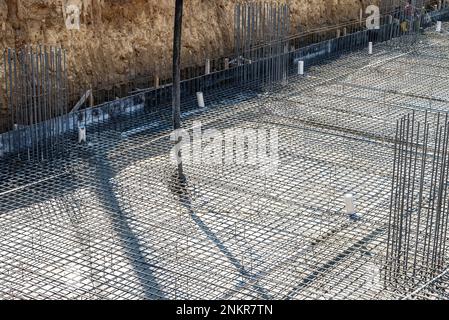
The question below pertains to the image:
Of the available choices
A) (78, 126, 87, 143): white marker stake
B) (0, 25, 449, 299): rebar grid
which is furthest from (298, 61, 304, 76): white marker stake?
(78, 126, 87, 143): white marker stake

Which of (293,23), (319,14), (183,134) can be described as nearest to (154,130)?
(183,134)

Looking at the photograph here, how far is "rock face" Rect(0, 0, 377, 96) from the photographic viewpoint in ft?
28.6

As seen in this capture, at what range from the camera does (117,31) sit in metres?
9.81

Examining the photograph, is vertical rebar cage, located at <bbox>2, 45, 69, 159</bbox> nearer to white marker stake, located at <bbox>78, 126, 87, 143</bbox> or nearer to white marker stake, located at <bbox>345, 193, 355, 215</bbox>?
white marker stake, located at <bbox>78, 126, 87, 143</bbox>

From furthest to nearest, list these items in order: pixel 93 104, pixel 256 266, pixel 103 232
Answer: pixel 93 104 < pixel 103 232 < pixel 256 266

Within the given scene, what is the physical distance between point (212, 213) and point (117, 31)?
3.93 metres

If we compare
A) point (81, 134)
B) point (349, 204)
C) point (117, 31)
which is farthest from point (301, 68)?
point (349, 204)

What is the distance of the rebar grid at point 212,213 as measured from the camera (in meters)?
5.46

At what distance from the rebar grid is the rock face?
3.02ft

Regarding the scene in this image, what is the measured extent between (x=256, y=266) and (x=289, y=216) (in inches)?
35.8

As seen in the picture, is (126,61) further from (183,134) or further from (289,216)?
(289,216)

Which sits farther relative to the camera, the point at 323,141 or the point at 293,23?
the point at 293,23

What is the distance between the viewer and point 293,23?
12.8 meters

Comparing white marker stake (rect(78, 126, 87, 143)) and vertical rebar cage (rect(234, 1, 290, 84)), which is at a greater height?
vertical rebar cage (rect(234, 1, 290, 84))
